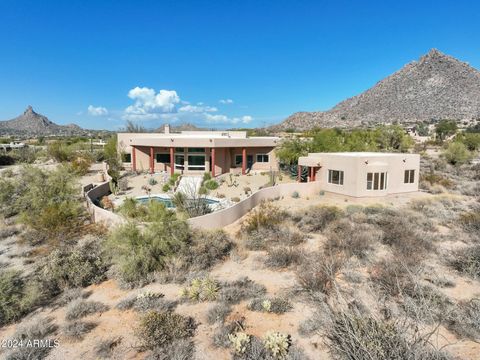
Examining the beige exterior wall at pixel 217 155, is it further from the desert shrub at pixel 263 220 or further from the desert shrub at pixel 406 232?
the desert shrub at pixel 406 232

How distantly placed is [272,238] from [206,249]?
358 cm

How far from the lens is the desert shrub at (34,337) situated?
7.43 metres

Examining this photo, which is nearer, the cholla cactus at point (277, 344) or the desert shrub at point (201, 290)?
the cholla cactus at point (277, 344)

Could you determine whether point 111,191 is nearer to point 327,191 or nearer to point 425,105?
point 327,191

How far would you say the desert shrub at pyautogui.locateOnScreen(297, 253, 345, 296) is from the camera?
33.0 feet

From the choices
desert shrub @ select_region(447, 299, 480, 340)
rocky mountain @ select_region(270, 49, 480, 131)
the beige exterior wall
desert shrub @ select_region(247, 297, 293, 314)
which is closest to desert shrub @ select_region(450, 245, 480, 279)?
desert shrub @ select_region(447, 299, 480, 340)

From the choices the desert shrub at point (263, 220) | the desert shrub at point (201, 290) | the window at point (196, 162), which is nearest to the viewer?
the desert shrub at point (201, 290)

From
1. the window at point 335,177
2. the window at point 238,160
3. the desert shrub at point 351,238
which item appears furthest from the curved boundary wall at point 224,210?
the window at point 238,160

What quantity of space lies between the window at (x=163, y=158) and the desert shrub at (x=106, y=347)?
28.6m

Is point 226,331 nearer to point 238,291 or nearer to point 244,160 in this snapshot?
point 238,291

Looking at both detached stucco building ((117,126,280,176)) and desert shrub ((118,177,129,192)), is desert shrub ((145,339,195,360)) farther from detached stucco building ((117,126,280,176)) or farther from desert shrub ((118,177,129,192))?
detached stucco building ((117,126,280,176))

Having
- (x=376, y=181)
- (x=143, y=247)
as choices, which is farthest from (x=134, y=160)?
(x=376, y=181)

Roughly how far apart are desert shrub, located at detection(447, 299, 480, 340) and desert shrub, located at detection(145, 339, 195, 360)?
7.04m

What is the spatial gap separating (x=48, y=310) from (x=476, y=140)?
207 feet
